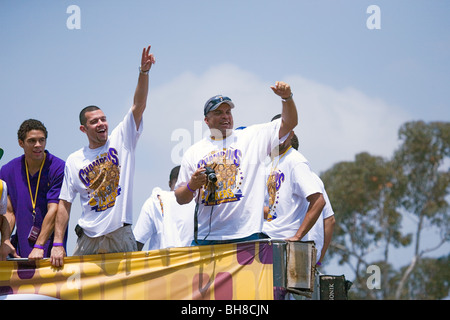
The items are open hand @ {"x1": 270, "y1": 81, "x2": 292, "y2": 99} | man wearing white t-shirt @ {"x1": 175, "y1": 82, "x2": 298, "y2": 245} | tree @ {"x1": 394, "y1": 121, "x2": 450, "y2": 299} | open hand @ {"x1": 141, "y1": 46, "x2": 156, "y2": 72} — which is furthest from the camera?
tree @ {"x1": 394, "y1": 121, "x2": 450, "y2": 299}

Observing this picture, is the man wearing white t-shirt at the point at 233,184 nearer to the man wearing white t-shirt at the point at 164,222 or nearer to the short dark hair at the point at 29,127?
the short dark hair at the point at 29,127

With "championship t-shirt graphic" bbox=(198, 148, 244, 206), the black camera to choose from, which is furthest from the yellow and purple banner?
the black camera

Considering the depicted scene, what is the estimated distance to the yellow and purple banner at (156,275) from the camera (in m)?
5.88

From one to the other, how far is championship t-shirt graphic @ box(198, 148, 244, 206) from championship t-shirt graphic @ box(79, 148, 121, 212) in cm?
91

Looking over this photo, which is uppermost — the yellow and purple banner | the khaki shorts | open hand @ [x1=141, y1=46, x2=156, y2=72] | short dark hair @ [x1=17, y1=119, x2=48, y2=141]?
open hand @ [x1=141, y1=46, x2=156, y2=72]

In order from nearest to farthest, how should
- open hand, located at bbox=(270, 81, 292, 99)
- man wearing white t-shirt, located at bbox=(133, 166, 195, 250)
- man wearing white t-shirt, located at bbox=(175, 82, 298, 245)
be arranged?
open hand, located at bbox=(270, 81, 292, 99)
man wearing white t-shirt, located at bbox=(175, 82, 298, 245)
man wearing white t-shirt, located at bbox=(133, 166, 195, 250)

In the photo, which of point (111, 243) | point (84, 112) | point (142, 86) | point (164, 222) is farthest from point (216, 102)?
point (164, 222)

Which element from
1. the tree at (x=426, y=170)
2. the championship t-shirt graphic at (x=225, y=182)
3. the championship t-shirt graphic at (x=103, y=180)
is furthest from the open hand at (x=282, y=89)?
the tree at (x=426, y=170)

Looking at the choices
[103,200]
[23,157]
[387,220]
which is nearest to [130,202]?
[103,200]

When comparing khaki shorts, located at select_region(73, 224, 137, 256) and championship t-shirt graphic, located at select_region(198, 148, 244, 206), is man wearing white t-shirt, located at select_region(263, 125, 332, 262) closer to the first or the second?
championship t-shirt graphic, located at select_region(198, 148, 244, 206)

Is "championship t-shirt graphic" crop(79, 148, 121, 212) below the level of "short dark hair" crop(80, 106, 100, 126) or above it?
below

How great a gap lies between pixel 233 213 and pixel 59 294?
6.00 feet

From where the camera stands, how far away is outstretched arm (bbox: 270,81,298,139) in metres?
5.84

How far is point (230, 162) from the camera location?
6207 mm
